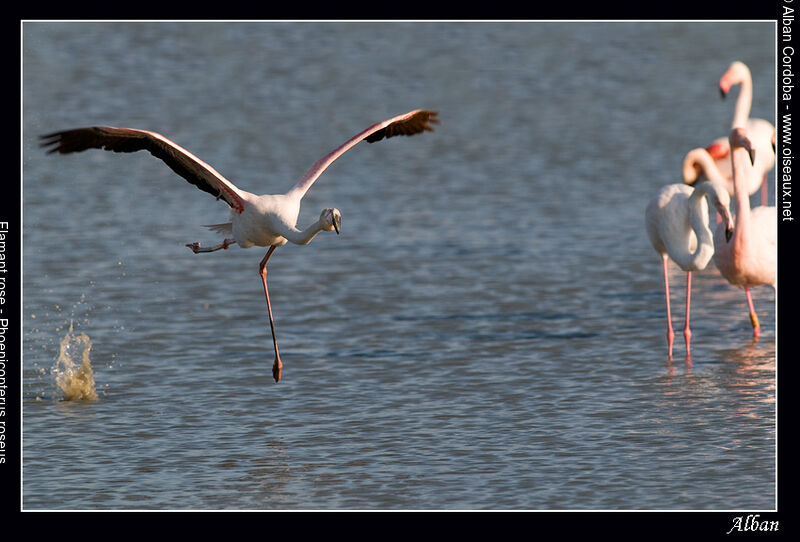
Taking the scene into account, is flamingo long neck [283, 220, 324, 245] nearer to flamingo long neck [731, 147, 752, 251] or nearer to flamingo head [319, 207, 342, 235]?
flamingo head [319, 207, 342, 235]

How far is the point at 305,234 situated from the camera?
8453 mm

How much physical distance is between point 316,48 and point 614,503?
1957 cm

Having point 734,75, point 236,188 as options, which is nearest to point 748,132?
point 734,75

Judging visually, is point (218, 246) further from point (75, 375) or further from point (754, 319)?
point (754, 319)

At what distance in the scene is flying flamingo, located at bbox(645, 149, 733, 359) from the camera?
10789 mm

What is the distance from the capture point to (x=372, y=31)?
2764cm

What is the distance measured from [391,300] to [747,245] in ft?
11.1

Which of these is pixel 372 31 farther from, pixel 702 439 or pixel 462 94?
pixel 702 439

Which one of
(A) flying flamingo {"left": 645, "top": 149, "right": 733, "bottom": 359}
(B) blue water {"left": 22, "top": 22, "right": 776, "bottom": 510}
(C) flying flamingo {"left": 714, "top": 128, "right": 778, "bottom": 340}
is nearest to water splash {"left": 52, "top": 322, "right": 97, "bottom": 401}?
(B) blue water {"left": 22, "top": 22, "right": 776, "bottom": 510}

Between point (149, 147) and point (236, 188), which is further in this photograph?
point (236, 188)

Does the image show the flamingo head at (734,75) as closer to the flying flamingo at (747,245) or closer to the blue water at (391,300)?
the blue water at (391,300)

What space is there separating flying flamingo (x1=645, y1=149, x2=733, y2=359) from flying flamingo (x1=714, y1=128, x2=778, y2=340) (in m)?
0.13

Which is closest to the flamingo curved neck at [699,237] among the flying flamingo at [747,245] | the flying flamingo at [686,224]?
the flying flamingo at [686,224]

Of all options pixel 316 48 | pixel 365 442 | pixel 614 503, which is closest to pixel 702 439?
pixel 614 503
